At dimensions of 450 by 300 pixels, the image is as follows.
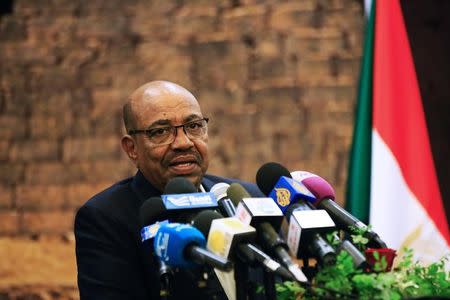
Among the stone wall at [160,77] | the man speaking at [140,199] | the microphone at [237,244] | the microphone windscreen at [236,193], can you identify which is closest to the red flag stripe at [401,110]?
the stone wall at [160,77]

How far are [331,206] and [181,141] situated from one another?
0.60 meters

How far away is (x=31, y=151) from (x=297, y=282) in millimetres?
3997

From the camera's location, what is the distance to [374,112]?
13.6ft

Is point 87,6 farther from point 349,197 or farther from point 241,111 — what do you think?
point 349,197

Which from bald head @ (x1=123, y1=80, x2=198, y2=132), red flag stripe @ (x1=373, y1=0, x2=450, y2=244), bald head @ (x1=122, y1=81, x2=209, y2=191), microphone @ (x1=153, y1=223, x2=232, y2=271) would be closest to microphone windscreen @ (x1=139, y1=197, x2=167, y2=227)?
microphone @ (x1=153, y1=223, x2=232, y2=271)

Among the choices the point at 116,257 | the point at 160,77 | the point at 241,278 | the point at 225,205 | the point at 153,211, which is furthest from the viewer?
the point at 160,77

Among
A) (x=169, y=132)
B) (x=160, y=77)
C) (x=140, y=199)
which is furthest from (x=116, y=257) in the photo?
(x=160, y=77)

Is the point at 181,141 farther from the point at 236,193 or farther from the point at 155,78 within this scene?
the point at 155,78

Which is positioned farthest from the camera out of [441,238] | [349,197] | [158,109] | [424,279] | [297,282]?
[349,197]

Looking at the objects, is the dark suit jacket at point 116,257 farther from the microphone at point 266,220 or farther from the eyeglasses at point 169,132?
the microphone at point 266,220

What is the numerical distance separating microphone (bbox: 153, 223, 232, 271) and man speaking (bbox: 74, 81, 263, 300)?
0.51 meters

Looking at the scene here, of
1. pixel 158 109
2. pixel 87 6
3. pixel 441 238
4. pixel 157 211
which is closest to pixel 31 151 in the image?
pixel 87 6

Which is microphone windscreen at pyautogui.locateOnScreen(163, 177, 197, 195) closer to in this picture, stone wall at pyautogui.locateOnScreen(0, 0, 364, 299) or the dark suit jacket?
the dark suit jacket

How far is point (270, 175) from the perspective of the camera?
2.17 meters
